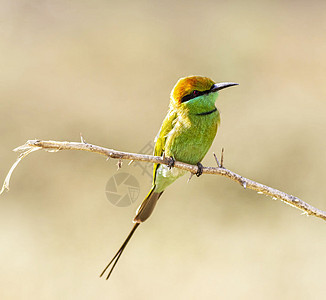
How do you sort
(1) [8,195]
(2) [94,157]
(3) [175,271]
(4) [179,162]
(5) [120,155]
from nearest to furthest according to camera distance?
(5) [120,155], (4) [179,162], (3) [175,271], (1) [8,195], (2) [94,157]

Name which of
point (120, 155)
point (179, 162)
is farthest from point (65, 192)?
point (120, 155)

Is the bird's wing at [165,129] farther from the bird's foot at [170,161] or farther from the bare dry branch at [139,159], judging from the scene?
the bare dry branch at [139,159]

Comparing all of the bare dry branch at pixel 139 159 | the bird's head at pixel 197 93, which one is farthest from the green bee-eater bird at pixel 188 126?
the bare dry branch at pixel 139 159

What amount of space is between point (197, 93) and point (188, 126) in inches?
5.2

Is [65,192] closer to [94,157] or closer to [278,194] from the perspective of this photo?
[94,157]

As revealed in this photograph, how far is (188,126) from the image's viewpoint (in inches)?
73.1

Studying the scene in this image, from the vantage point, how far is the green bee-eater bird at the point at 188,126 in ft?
6.01

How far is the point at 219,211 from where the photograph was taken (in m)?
4.86

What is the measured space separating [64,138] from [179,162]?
3321mm

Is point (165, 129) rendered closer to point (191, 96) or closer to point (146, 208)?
point (191, 96)

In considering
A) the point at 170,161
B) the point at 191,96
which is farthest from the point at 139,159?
the point at 191,96

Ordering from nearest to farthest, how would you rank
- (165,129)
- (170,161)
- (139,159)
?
(139,159) < (170,161) < (165,129)

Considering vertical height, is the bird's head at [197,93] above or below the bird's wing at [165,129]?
above

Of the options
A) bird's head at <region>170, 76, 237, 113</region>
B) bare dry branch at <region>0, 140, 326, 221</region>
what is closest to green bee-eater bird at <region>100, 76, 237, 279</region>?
bird's head at <region>170, 76, 237, 113</region>
